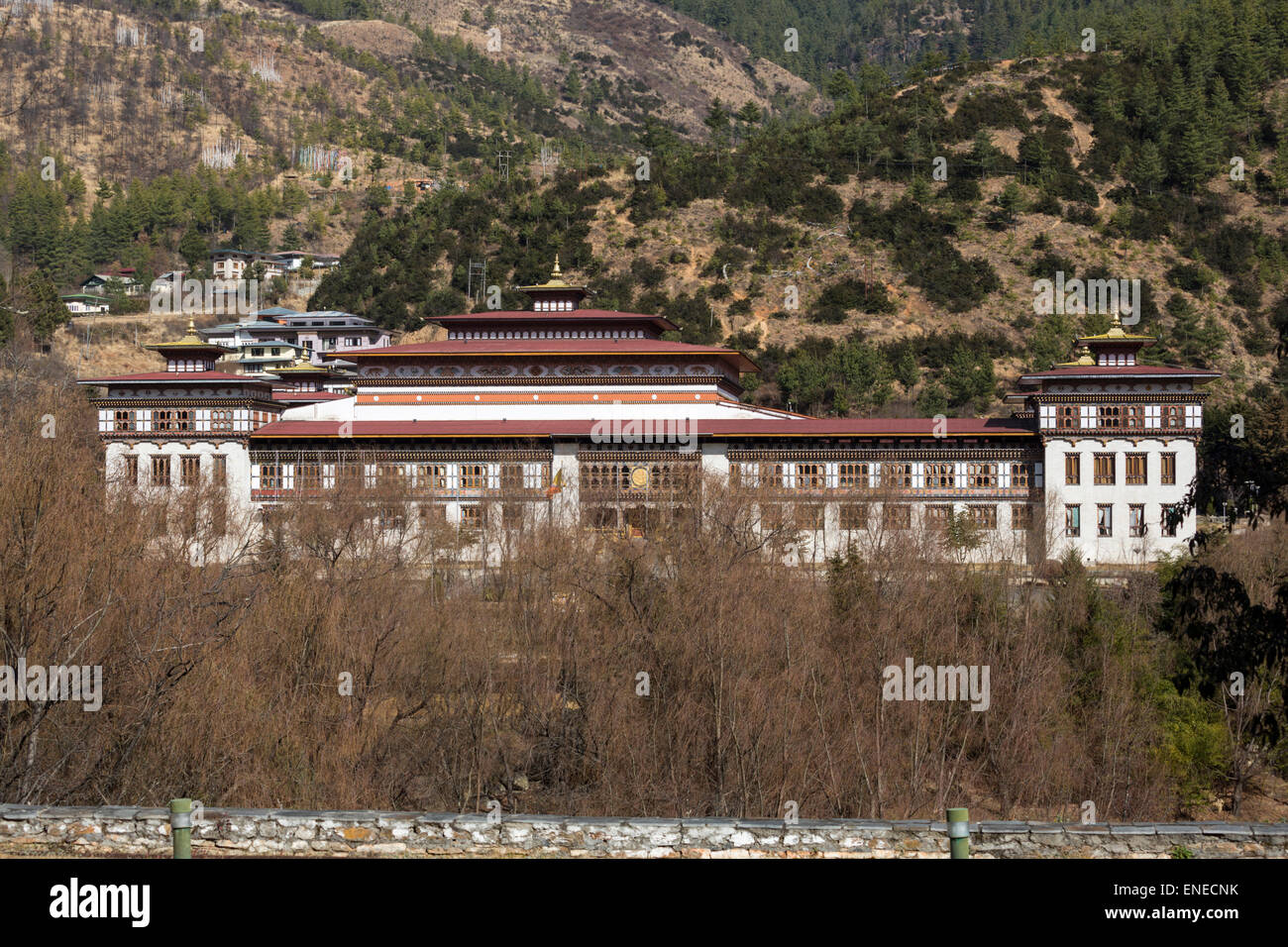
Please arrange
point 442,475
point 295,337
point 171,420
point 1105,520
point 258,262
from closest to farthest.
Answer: point 1105,520, point 442,475, point 171,420, point 295,337, point 258,262

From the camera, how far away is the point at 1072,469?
48062mm

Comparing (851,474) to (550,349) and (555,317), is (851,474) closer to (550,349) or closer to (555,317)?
(550,349)

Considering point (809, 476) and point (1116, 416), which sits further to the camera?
point (809, 476)

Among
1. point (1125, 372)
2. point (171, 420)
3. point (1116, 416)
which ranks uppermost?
point (1125, 372)

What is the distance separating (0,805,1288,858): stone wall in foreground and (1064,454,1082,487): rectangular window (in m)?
31.1

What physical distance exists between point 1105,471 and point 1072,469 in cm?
106

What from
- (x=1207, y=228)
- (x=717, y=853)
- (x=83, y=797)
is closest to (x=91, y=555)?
(x=83, y=797)

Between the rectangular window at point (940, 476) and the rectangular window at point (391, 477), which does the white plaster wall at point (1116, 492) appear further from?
the rectangular window at point (391, 477)

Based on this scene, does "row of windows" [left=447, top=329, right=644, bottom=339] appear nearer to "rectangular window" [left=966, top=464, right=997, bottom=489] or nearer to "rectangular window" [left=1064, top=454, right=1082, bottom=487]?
"rectangular window" [left=966, top=464, right=997, bottom=489]

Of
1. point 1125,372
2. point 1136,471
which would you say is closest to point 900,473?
point 1136,471

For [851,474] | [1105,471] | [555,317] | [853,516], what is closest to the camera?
[853,516]

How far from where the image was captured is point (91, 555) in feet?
96.7

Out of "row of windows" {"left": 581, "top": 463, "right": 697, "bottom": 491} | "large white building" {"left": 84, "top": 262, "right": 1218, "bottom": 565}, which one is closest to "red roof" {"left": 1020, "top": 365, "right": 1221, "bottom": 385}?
"large white building" {"left": 84, "top": 262, "right": 1218, "bottom": 565}

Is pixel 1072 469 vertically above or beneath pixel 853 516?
above
